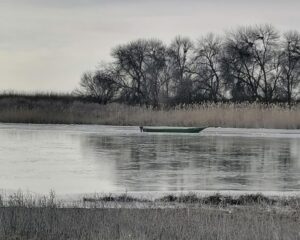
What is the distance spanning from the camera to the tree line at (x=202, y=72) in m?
74.6

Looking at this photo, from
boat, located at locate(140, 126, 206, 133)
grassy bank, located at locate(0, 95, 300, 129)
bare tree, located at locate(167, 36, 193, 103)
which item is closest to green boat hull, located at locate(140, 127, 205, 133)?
boat, located at locate(140, 126, 206, 133)

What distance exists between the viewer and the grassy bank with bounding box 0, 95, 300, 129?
99.9ft

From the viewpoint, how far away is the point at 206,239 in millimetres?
6320

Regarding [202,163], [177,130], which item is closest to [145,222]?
[202,163]

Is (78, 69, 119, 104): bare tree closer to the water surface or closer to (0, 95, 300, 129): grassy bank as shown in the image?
(0, 95, 300, 129): grassy bank

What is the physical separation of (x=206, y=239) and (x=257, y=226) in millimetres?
845

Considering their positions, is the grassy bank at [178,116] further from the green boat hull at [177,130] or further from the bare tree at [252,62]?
the bare tree at [252,62]

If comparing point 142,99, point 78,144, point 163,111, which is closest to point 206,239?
point 78,144

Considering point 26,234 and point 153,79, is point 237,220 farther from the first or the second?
point 153,79

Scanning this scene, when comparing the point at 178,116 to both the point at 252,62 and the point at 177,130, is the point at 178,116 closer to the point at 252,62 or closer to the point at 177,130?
the point at 177,130

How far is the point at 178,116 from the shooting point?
32.2 meters

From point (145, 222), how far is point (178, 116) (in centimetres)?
2532

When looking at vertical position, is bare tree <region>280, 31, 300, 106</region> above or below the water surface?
above

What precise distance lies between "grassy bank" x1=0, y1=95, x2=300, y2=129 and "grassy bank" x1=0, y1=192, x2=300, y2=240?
22054mm
